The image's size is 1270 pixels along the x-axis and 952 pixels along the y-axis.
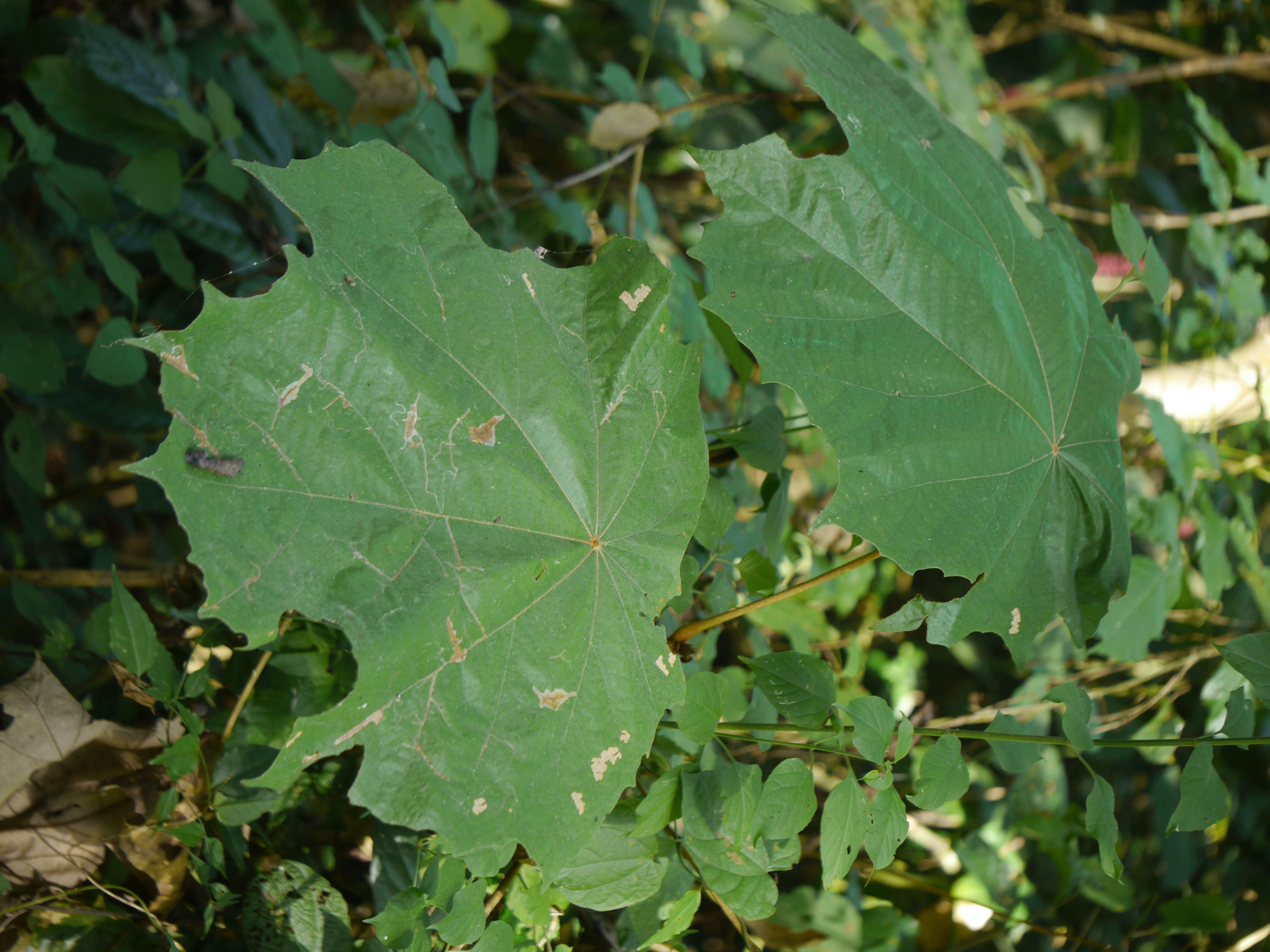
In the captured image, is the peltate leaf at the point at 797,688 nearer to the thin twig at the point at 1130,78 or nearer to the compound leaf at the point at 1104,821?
the compound leaf at the point at 1104,821

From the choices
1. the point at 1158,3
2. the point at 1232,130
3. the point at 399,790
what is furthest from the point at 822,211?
the point at 1158,3

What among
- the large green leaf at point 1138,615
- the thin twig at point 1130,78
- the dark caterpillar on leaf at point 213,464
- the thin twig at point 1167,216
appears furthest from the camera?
the thin twig at point 1130,78

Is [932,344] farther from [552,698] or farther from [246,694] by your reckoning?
[246,694]

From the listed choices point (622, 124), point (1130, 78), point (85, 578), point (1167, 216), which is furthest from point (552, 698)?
point (1130, 78)

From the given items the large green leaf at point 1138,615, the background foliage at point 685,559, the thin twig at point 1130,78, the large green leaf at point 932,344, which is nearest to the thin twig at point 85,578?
the background foliage at point 685,559

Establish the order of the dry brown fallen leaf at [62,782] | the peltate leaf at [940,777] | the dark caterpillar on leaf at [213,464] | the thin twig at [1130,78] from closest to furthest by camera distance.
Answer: the dark caterpillar on leaf at [213,464] → the peltate leaf at [940,777] → the dry brown fallen leaf at [62,782] → the thin twig at [1130,78]

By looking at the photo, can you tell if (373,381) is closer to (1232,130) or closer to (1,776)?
(1,776)
